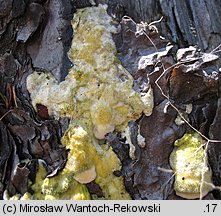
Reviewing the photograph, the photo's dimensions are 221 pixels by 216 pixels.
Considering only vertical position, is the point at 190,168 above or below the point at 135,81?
below

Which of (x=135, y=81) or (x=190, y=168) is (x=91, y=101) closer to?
(x=135, y=81)

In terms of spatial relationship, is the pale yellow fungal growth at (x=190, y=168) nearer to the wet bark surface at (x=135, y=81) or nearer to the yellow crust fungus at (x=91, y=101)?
the wet bark surface at (x=135, y=81)

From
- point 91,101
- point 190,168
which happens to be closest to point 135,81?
point 91,101

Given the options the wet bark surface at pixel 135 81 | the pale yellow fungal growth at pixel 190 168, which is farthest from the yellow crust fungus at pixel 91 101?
the pale yellow fungal growth at pixel 190 168

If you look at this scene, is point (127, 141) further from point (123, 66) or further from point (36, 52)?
point (36, 52)

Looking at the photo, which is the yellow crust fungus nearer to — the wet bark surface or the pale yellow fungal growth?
the wet bark surface

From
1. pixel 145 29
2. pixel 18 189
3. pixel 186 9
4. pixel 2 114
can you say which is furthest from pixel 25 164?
pixel 186 9
